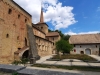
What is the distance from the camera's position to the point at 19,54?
18859 millimetres

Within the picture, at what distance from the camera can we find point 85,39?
43.2 metres

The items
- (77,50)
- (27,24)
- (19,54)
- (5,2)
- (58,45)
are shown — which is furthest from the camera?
(77,50)

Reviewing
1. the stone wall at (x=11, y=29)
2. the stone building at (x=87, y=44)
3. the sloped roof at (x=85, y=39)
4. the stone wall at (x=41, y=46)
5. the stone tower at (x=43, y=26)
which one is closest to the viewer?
the stone wall at (x=11, y=29)

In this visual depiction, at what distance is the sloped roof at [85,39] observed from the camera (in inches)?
1633

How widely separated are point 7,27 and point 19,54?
5281 millimetres

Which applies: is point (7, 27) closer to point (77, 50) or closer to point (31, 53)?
point (31, 53)

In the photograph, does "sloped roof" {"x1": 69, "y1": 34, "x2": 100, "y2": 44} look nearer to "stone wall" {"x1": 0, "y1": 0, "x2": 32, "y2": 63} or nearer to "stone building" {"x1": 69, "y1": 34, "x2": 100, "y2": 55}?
"stone building" {"x1": 69, "y1": 34, "x2": 100, "y2": 55}

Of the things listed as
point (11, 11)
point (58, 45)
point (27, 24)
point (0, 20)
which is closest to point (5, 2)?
point (11, 11)

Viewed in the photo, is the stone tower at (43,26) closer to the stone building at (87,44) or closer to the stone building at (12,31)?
the stone building at (87,44)

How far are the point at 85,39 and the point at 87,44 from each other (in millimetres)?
2768

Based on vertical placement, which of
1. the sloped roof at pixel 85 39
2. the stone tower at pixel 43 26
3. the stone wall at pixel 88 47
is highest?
the stone tower at pixel 43 26

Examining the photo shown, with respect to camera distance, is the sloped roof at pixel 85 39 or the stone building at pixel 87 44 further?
the sloped roof at pixel 85 39

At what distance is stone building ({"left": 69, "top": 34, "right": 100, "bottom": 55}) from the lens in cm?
4038

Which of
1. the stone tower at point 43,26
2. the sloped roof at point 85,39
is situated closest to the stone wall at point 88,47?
the sloped roof at point 85,39
